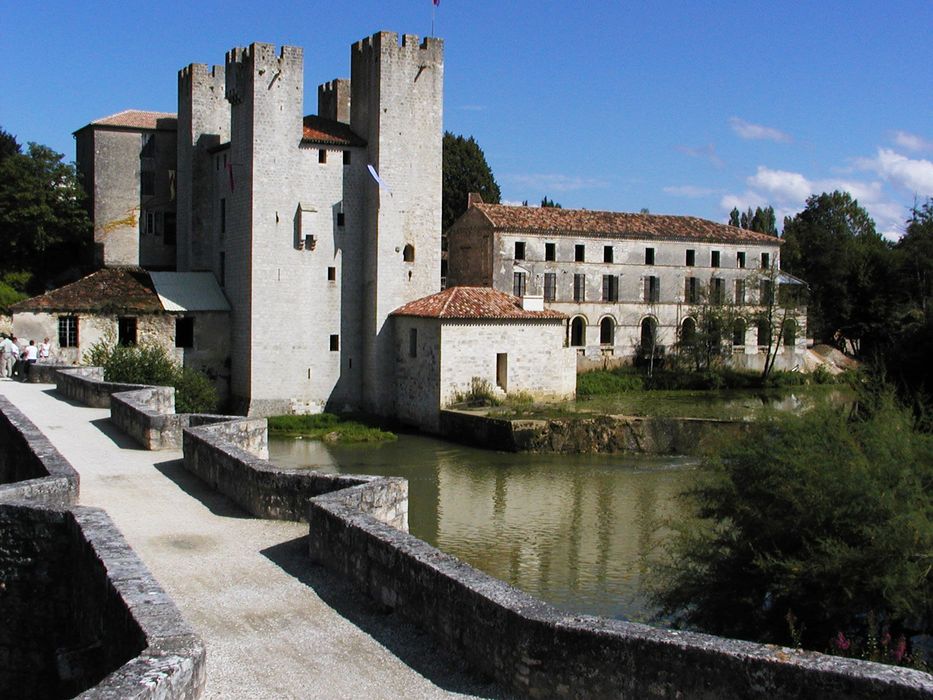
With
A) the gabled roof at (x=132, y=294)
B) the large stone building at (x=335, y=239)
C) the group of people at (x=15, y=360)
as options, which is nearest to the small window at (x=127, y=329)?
the gabled roof at (x=132, y=294)

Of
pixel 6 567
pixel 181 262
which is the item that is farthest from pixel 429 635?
pixel 181 262

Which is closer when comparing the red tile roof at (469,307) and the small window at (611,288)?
the red tile roof at (469,307)

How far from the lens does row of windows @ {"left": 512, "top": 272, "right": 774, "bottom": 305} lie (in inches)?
1732

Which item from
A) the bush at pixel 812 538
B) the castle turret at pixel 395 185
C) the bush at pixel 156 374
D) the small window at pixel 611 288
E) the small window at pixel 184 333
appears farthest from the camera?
the small window at pixel 611 288

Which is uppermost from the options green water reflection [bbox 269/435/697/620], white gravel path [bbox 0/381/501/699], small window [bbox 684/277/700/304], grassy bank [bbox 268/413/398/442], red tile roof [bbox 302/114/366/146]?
red tile roof [bbox 302/114/366/146]

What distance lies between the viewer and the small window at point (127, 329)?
33562 millimetres

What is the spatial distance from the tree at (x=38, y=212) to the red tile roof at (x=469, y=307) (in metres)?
13.9

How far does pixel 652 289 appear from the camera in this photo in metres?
46.7

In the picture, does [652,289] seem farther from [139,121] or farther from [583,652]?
[583,652]

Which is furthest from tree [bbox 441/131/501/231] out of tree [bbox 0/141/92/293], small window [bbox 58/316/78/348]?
small window [bbox 58/316/78/348]

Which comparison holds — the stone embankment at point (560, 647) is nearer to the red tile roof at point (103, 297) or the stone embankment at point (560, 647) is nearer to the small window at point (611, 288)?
the red tile roof at point (103, 297)

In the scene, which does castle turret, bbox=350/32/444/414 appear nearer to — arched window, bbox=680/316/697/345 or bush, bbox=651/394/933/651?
arched window, bbox=680/316/697/345

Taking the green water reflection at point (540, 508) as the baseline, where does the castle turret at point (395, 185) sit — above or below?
above

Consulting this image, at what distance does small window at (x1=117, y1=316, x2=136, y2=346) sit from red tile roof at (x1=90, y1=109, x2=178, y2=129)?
405 inches
